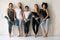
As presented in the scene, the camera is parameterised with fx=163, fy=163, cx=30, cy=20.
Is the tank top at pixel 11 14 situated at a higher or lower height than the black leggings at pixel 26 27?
higher

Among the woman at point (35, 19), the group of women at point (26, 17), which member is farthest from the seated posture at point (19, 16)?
the woman at point (35, 19)

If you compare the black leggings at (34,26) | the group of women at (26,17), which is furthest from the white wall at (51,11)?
the black leggings at (34,26)

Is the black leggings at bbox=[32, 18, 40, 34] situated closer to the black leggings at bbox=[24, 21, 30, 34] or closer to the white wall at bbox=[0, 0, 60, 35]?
the black leggings at bbox=[24, 21, 30, 34]

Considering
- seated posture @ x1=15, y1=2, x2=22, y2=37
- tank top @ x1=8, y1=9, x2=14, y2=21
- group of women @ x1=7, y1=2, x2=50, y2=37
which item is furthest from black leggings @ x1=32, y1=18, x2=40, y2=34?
tank top @ x1=8, y1=9, x2=14, y2=21

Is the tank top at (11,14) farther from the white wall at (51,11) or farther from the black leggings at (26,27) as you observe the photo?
the black leggings at (26,27)

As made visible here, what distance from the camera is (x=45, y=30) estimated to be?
2.24 m

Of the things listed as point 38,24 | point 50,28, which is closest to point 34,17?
point 38,24

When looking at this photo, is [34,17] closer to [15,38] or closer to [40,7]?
[40,7]

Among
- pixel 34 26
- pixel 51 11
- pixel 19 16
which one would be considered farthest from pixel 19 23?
pixel 51 11

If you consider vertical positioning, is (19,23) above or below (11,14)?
below

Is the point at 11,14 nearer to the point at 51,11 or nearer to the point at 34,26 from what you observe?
the point at 34,26

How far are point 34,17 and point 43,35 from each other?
0.28 meters

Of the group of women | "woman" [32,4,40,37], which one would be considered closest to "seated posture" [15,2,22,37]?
the group of women

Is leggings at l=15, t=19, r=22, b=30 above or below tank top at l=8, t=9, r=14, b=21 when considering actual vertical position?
below
